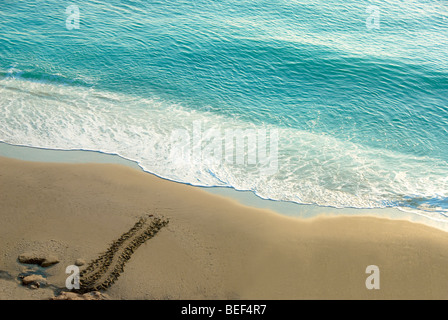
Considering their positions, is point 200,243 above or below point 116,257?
above

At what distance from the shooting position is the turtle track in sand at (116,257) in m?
6.74

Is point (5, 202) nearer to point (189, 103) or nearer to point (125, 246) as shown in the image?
point (125, 246)

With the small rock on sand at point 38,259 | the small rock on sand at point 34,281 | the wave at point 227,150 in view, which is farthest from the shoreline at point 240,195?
the small rock on sand at point 34,281

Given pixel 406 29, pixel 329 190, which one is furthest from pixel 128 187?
pixel 406 29

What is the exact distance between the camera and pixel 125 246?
7.56 metres

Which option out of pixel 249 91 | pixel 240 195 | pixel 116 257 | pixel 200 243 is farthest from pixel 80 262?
pixel 249 91

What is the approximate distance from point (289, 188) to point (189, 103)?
565cm

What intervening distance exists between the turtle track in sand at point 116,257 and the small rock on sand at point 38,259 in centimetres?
65

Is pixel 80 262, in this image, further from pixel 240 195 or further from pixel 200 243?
pixel 240 195

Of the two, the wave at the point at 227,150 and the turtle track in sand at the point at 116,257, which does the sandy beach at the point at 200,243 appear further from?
the wave at the point at 227,150

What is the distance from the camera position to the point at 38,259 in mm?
7031

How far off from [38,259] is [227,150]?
587 centimetres

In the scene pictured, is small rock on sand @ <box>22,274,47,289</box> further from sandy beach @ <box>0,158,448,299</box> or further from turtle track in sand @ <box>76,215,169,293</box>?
turtle track in sand @ <box>76,215,169,293</box>

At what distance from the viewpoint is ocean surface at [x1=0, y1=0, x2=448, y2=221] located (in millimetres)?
10523
